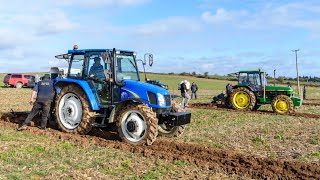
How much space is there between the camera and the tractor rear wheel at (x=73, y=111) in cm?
992

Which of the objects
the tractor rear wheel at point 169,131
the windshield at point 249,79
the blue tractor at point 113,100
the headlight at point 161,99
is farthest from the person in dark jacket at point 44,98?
the windshield at point 249,79

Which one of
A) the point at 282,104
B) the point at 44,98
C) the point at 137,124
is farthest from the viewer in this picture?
the point at 282,104

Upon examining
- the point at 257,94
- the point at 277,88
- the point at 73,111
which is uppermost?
the point at 277,88

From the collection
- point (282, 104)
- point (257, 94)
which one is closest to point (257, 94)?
Answer: point (257, 94)

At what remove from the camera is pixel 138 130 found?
30.2 ft

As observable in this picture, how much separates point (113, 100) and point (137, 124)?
43.3 inches

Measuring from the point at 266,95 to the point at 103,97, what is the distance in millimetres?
12414

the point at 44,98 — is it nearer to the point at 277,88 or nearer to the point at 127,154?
the point at 127,154

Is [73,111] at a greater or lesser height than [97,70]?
lesser

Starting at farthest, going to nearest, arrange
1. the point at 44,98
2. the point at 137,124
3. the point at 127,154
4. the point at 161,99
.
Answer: the point at 44,98
the point at 161,99
the point at 137,124
the point at 127,154

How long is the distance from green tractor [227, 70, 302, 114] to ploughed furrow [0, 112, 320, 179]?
10.9 metres

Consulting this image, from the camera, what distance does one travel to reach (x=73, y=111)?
1028 centimetres

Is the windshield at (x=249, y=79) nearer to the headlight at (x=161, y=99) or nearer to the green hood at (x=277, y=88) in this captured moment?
the green hood at (x=277, y=88)

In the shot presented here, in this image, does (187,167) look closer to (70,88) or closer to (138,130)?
(138,130)
